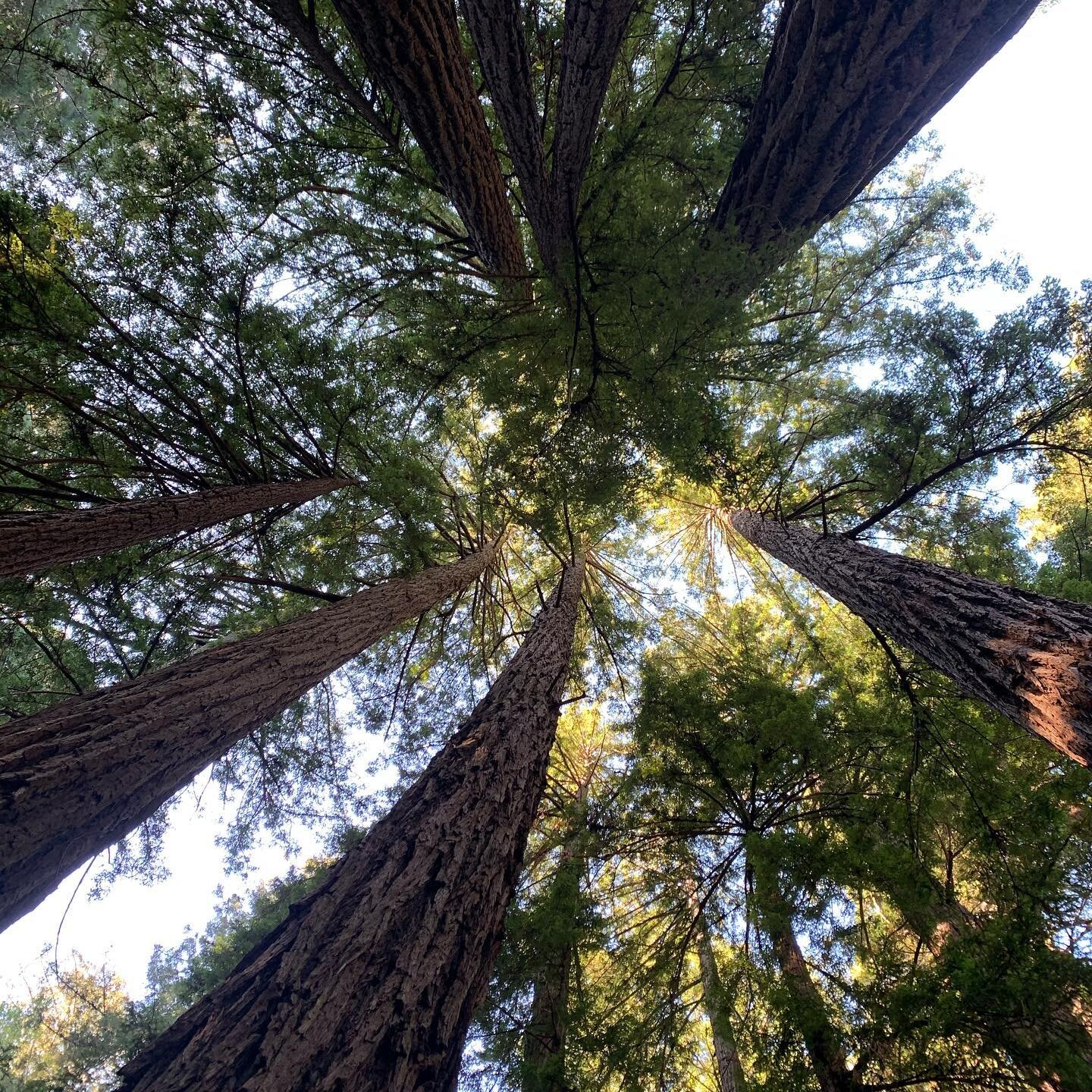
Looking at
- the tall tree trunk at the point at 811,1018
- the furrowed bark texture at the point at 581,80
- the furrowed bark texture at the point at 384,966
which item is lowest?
the furrowed bark texture at the point at 384,966

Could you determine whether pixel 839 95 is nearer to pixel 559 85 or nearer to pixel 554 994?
pixel 559 85

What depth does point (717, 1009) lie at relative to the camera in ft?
12.3

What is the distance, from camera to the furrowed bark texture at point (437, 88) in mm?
3336

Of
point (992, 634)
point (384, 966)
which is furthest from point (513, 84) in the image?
point (384, 966)

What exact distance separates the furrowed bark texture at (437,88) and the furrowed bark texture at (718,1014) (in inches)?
253

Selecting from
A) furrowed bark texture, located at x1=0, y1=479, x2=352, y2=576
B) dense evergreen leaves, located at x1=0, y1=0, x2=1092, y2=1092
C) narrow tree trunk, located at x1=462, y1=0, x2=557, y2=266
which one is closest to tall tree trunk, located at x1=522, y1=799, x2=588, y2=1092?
dense evergreen leaves, located at x1=0, y1=0, x2=1092, y2=1092

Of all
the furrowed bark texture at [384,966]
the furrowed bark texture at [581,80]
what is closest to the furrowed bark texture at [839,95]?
the furrowed bark texture at [581,80]

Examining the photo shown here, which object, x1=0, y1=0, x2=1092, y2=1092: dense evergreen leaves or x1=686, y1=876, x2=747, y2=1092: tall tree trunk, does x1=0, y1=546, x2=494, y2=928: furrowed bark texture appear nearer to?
x1=0, y1=0, x2=1092, y2=1092: dense evergreen leaves

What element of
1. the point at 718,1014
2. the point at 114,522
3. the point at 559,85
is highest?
the point at 559,85

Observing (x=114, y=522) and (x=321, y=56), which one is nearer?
(x=321, y=56)

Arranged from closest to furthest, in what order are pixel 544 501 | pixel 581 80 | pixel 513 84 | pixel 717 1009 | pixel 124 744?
pixel 124 744, pixel 581 80, pixel 513 84, pixel 717 1009, pixel 544 501

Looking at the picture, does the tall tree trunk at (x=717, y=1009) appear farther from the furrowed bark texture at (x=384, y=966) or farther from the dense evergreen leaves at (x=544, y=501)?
the furrowed bark texture at (x=384, y=966)

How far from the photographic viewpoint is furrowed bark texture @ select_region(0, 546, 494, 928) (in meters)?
2.25

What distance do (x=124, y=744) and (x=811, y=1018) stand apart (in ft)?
13.5
